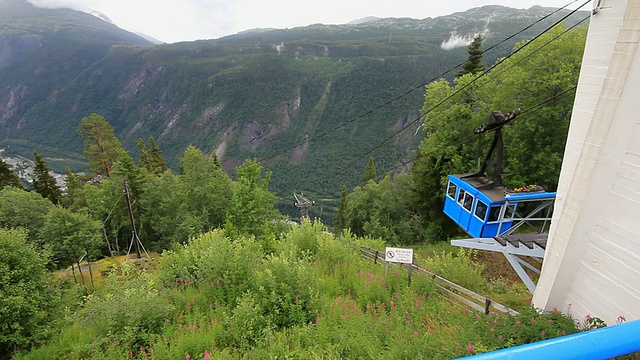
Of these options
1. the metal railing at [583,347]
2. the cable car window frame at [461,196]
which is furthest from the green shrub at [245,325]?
the cable car window frame at [461,196]

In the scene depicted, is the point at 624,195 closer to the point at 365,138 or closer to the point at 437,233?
the point at 437,233

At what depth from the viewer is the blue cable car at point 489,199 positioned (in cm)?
968

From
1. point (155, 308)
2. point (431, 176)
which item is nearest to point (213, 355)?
point (155, 308)

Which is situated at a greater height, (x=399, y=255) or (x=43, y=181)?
(x=399, y=255)

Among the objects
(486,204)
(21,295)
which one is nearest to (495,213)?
(486,204)

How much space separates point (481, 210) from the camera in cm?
1030

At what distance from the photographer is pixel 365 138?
16225 cm

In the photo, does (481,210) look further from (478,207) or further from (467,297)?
(467,297)

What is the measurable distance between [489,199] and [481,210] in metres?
0.58

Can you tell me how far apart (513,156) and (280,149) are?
173 metres

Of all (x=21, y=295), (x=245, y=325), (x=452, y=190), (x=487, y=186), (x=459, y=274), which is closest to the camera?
(x=245, y=325)

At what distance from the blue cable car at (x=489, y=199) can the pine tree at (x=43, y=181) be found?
4271 centimetres

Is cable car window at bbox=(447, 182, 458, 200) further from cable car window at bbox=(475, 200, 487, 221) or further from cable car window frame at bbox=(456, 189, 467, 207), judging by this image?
cable car window at bbox=(475, 200, 487, 221)

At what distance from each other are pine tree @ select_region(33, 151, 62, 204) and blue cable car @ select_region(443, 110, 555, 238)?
42.7 m
